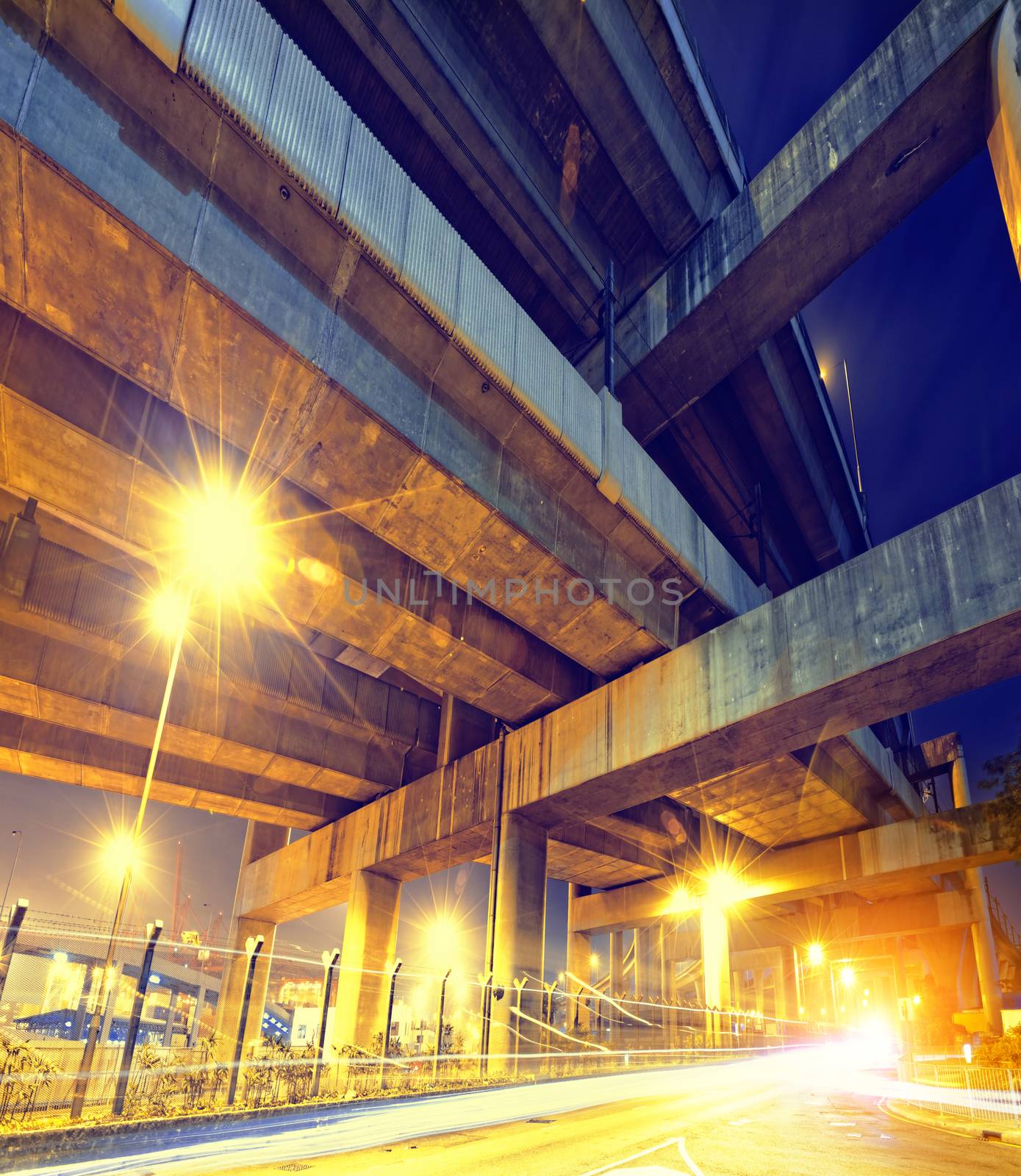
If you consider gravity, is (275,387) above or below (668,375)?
below

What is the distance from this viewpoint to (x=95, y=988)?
29.7 feet

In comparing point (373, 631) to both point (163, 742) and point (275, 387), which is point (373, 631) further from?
point (163, 742)

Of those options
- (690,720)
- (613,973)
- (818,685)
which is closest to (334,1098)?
(690,720)

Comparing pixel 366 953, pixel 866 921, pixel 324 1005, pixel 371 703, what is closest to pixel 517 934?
pixel 324 1005

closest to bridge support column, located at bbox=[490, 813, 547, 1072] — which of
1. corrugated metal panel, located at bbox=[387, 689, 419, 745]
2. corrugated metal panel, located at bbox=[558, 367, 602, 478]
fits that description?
corrugated metal panel, located at bbox=[387, 689, 419, 745]

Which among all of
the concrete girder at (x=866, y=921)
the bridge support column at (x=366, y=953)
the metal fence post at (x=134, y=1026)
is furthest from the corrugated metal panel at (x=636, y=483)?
the concrete girder at (x=866, y=921)

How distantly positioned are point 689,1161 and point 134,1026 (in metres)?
7.29

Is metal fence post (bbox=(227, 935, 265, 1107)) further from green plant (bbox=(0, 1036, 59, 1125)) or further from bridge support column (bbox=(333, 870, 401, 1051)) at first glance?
bridge support column (bbox=(333, 870, 401, 1051))

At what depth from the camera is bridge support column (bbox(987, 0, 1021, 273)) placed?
33.6 ft

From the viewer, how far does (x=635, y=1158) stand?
843cm

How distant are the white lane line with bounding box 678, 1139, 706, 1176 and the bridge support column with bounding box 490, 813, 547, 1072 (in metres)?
7.66

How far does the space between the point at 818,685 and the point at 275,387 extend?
414 inches

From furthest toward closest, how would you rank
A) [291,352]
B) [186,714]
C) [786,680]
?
1. [186,714]
2. [786,680]
3. [291,352]

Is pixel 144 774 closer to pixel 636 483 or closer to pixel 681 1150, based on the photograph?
pixel 636 483
